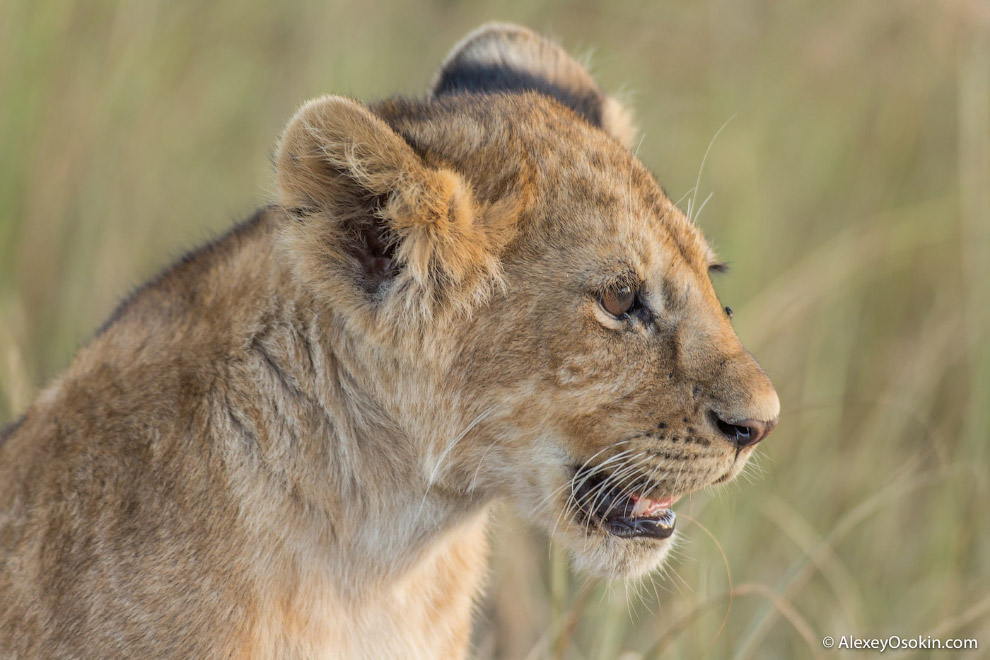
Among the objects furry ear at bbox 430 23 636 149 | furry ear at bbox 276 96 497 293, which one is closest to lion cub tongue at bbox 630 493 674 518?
furry ear at bbox 276 96 497 293

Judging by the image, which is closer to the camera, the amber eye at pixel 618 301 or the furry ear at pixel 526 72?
the amber eye at pixel 618 301

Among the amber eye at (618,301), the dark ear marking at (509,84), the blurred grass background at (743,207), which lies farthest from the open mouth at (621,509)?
the dark ear marking at (509,84)

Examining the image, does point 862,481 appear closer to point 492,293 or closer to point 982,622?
point 982,622

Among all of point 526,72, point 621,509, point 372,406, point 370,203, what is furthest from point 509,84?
point 621,509

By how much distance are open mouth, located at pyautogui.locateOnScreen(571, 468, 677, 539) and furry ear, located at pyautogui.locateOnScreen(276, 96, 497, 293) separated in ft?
2.15

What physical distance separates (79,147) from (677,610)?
12.5ft

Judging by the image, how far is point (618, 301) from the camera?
2959 mm

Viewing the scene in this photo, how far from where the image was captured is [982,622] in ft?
16.0

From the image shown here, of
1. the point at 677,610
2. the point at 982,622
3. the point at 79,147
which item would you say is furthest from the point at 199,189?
the point at 982,622

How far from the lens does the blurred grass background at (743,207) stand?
5262 mm

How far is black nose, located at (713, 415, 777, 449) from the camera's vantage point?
2.87 m

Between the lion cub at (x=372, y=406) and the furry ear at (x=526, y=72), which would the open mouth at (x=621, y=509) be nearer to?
the lion cub at (x=372, y=406)

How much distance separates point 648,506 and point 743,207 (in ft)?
12.6

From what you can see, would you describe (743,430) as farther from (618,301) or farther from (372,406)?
(372,406)
